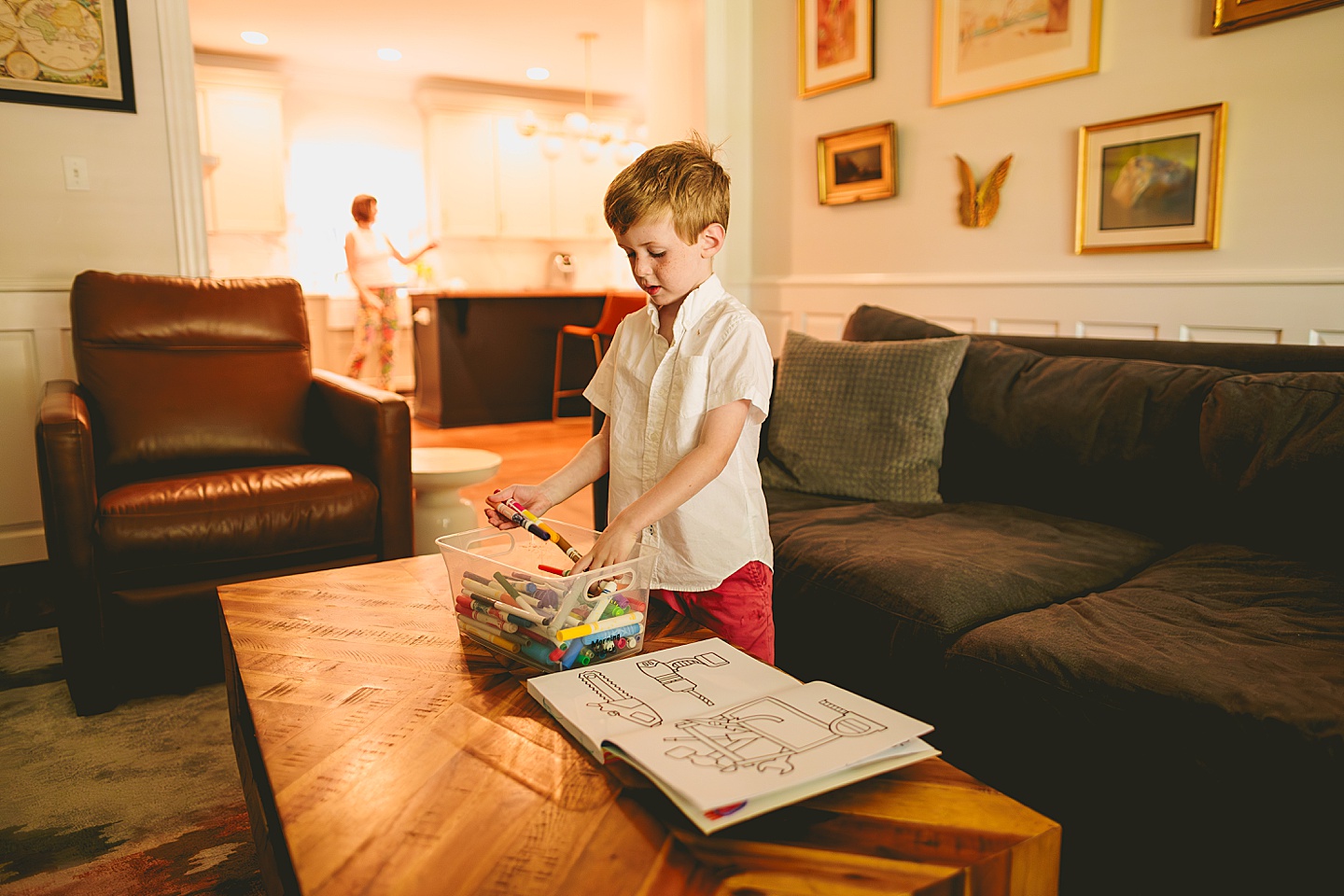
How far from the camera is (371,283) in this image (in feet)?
18.9

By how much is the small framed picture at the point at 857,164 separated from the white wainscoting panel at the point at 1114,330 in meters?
0.86

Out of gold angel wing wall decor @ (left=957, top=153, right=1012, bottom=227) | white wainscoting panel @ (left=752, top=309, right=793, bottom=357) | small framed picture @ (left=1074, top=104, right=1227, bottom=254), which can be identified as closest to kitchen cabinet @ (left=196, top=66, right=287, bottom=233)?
white wainscoting panel @ (left=752, top=309, right=793, bottom=357)

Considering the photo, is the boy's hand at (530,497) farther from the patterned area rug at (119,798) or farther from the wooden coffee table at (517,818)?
the patterned area rug at (119,798)

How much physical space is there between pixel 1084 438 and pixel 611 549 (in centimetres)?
127

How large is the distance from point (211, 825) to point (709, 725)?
3.66ft

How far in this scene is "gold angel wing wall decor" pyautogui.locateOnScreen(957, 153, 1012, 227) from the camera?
2.72 metres

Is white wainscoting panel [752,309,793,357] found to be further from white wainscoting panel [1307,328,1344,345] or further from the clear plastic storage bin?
the clear plastic storage bin

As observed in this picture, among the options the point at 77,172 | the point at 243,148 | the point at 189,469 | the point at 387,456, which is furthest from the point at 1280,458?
the point at 243,148

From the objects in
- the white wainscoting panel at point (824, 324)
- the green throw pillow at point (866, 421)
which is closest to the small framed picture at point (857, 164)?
the white wainscoting panel at point (824, 324)

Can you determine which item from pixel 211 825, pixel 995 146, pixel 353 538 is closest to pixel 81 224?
pixel 353 538

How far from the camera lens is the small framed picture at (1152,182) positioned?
2211 millimetres

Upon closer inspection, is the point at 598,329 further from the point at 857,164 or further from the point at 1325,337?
the point at 1325,337

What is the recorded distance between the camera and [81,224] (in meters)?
2.84

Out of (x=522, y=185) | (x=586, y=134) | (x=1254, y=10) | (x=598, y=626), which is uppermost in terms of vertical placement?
(x=586, y=134)
